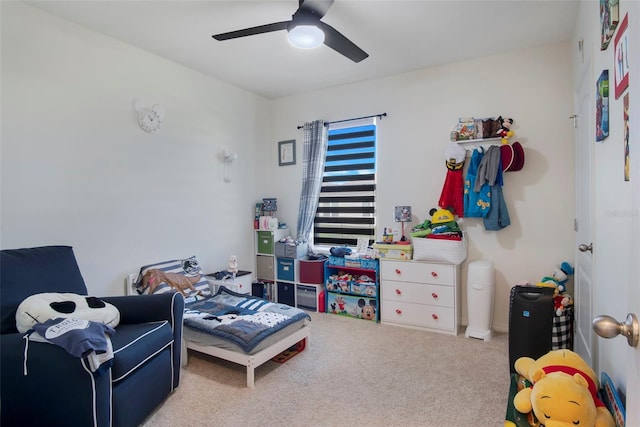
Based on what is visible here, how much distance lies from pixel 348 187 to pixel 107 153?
247cm

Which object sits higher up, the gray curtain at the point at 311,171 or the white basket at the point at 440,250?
the gray curtain at the point at 311,171

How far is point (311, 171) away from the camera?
14.0 feet

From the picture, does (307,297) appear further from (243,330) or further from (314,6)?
(314,6)

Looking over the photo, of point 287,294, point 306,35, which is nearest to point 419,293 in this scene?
point 287,294

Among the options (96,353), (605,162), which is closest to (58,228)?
(96,353)

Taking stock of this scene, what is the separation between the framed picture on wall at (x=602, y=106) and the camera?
163cm

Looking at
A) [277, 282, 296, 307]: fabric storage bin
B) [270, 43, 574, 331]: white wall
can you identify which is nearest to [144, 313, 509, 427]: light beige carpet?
[270, 43, 574, 331]: white wall

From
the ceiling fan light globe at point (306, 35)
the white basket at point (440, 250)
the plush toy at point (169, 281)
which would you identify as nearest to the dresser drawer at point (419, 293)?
the white basket at point (440, 250)

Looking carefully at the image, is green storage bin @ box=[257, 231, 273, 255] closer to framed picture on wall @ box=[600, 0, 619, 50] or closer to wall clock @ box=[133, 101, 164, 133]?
wall clock @ box=[133, 101, 164, 133]

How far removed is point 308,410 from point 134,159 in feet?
8.20

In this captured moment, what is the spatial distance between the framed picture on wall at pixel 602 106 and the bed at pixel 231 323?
7.40 ft

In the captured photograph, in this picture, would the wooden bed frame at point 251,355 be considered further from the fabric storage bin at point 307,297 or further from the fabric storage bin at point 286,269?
the fabric storage bin at point 286,269

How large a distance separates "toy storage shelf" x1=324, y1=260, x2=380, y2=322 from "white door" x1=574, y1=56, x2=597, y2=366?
1.71 meters

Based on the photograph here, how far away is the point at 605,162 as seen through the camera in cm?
171
